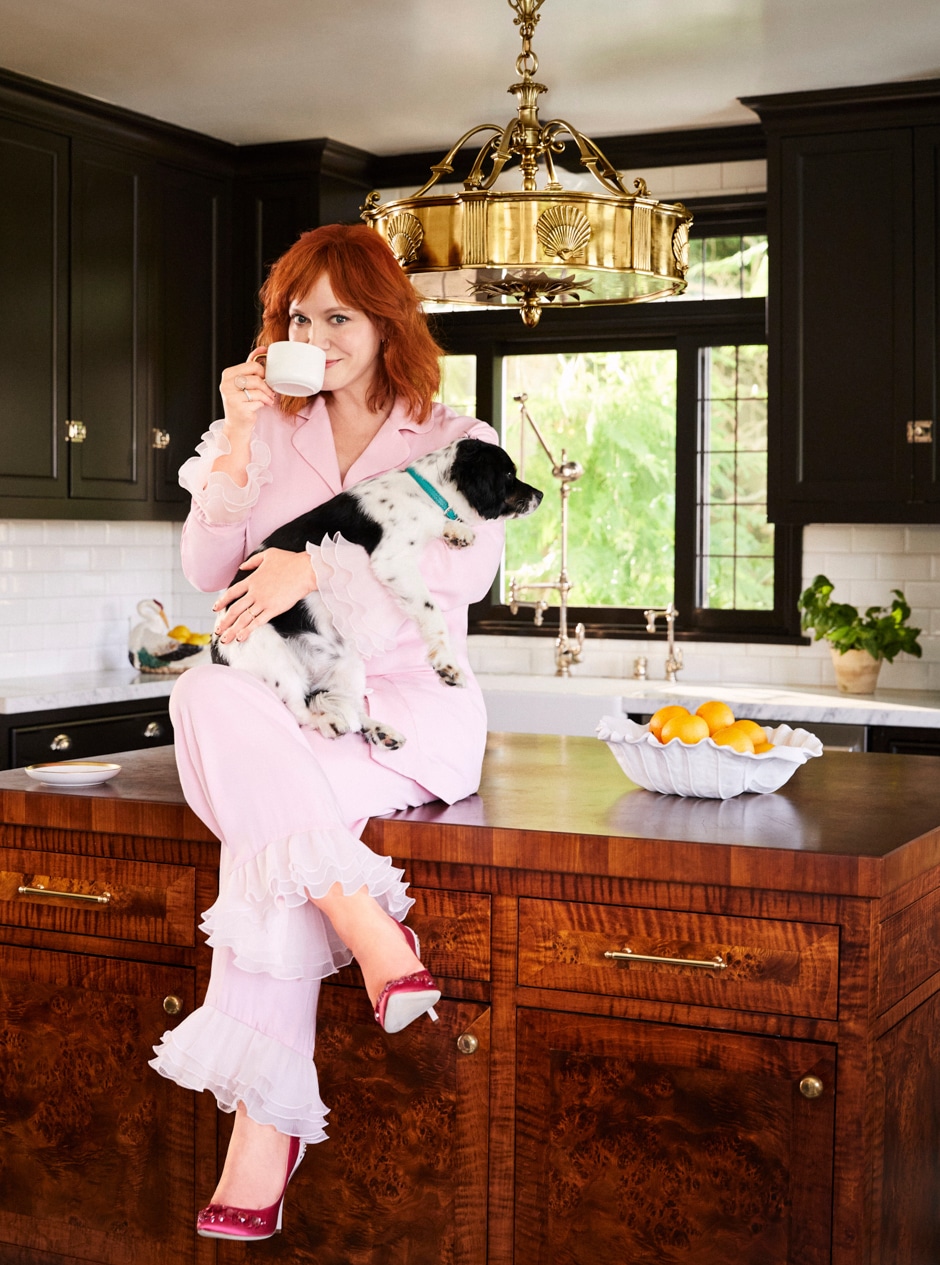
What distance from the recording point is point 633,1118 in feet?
7.25

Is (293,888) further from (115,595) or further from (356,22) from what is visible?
(115,595)

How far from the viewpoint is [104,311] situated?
16.2 ft

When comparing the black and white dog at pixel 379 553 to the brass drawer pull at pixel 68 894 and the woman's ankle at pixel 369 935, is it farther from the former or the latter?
the brass drawer pull at pixel 68 894

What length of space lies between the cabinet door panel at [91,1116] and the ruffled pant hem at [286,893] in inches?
13.9

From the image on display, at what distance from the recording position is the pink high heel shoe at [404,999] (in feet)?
6.84

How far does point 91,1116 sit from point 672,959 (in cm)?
104

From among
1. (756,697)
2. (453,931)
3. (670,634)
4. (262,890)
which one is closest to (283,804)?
(262,890)

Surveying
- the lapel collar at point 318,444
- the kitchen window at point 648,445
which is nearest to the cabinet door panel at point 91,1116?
the lapel collar at point 318,444

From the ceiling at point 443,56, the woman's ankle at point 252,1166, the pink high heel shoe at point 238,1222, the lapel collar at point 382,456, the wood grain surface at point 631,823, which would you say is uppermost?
the ceiling at point 443,56

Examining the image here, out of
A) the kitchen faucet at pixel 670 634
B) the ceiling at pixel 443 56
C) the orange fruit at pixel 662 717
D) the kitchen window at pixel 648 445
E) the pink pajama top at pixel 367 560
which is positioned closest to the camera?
the pink pajama top at pixel 367 560

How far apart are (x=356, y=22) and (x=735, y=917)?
2.84 m

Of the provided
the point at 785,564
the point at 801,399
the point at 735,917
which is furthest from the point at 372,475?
the point at 785,564

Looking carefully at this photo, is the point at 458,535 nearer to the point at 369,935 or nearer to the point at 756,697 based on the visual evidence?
the point at 369,935

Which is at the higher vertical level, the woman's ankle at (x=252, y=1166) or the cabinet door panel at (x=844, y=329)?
the cabinet door panel at (x=844, y=329)
